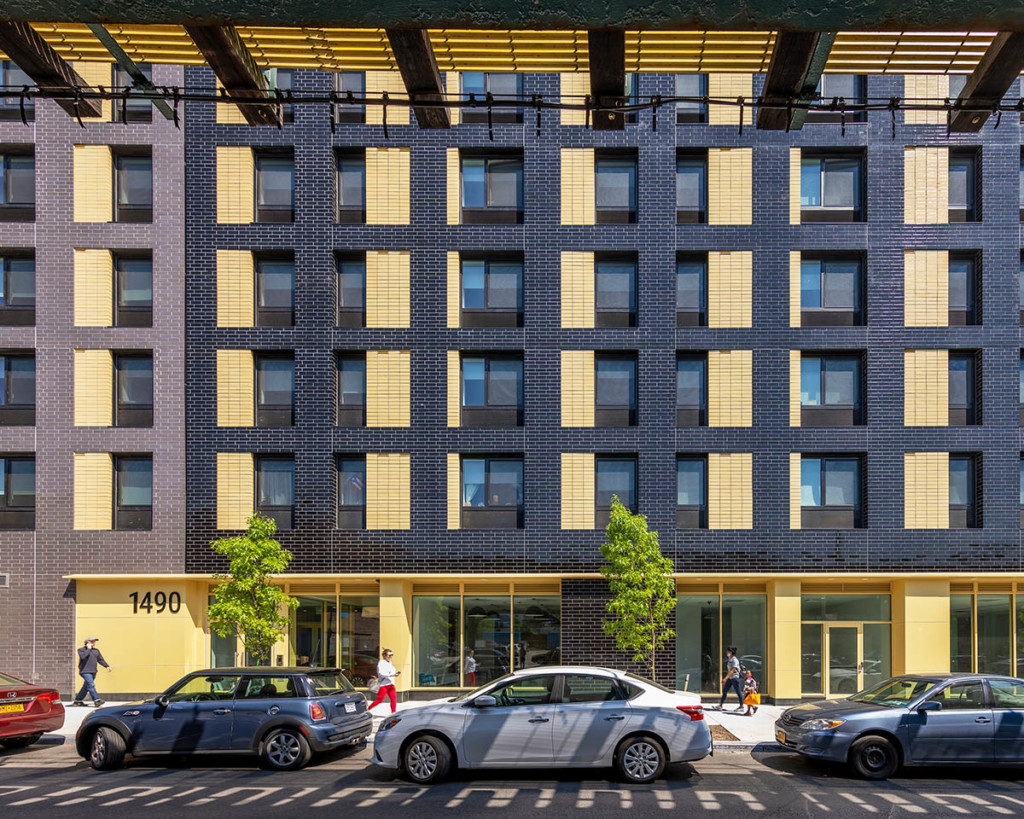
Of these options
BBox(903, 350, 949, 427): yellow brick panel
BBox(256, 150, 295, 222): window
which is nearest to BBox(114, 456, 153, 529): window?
BBox(256, 150, 295, 222): window

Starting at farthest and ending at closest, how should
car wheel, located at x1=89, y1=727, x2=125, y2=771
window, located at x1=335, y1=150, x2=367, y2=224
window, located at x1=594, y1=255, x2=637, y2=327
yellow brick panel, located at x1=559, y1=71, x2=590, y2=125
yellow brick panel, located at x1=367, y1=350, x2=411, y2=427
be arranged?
window, located at x1=335, y1=150, x2=367, y2=224, window, located at x1=594, y1=255, x2=637, y2=327, yellow brick panel, located at x1=367, y1=350, x2=411, y2=427, yellow brick panel, located at x1=559, y1=71, x2=590, y2=125, car wheel, located at x1=89, y1=727, x2=125, y2=771

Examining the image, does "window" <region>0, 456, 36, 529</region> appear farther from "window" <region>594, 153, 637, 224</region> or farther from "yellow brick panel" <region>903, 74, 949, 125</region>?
"yellow brick panel" <region>903, 74, 949, 125</region>

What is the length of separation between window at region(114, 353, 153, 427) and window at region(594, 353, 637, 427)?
11773mm

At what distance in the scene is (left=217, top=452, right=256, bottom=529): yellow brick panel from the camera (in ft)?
74.3

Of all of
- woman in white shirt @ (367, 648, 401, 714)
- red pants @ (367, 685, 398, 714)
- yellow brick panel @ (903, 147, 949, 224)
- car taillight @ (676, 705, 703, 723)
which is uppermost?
yellow brick panel @ (903, 147, 949, 224)

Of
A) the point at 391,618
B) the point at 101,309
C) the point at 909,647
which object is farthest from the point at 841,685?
the point at 101,309

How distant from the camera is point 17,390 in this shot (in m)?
23.0

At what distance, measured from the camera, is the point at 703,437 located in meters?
22.9

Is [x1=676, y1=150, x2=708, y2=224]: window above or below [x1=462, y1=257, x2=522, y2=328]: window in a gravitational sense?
above

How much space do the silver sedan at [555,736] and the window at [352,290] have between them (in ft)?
44.5

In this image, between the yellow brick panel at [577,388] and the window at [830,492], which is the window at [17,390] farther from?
the window at [830,492]

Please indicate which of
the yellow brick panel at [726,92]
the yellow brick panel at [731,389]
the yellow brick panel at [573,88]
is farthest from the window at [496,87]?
the yellow brick panel at [731,389]

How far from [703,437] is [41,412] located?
1714 centimetres

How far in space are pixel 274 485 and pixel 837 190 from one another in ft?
55.5
